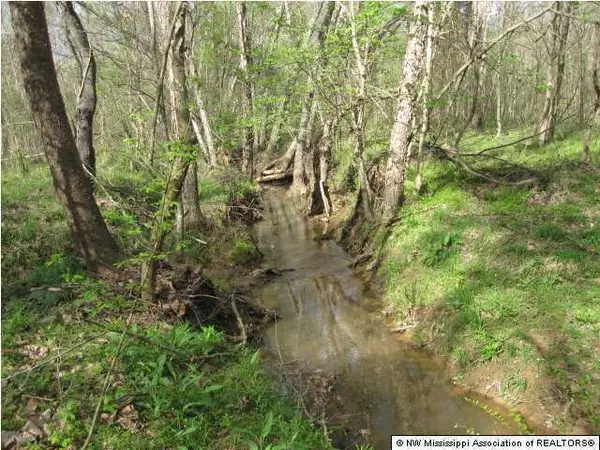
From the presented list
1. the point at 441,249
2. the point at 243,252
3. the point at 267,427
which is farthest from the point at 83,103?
the point at 267,427

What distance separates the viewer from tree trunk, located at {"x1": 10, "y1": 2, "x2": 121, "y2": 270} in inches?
207

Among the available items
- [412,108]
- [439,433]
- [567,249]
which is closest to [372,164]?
[412,108]

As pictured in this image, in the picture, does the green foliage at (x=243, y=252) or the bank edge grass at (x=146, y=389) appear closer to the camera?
the bank edge grass at (x=146, y=389)

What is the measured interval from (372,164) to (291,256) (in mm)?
3411

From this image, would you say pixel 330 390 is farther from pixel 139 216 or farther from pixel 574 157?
pixel 574 157

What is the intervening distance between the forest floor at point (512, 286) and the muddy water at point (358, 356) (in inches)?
14.5

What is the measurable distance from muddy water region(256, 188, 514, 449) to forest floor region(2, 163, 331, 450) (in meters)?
0.78

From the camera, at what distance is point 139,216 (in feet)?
29.9

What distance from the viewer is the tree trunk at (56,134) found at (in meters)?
5.27

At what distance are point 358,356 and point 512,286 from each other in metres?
2.53

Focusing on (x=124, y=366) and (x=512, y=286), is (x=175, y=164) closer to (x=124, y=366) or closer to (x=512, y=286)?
(x=124, y=366)

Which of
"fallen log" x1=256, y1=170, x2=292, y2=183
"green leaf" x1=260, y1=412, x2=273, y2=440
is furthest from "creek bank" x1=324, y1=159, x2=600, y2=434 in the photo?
"fallen log" x1=256, y1=170, x2=292, y2=183

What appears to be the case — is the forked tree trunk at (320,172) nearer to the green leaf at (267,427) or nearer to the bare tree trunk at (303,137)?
the bare tree trunk at (303,137)

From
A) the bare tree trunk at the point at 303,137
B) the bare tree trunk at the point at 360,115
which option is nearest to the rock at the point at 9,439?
the bare tree trunk at the point at 360,115
